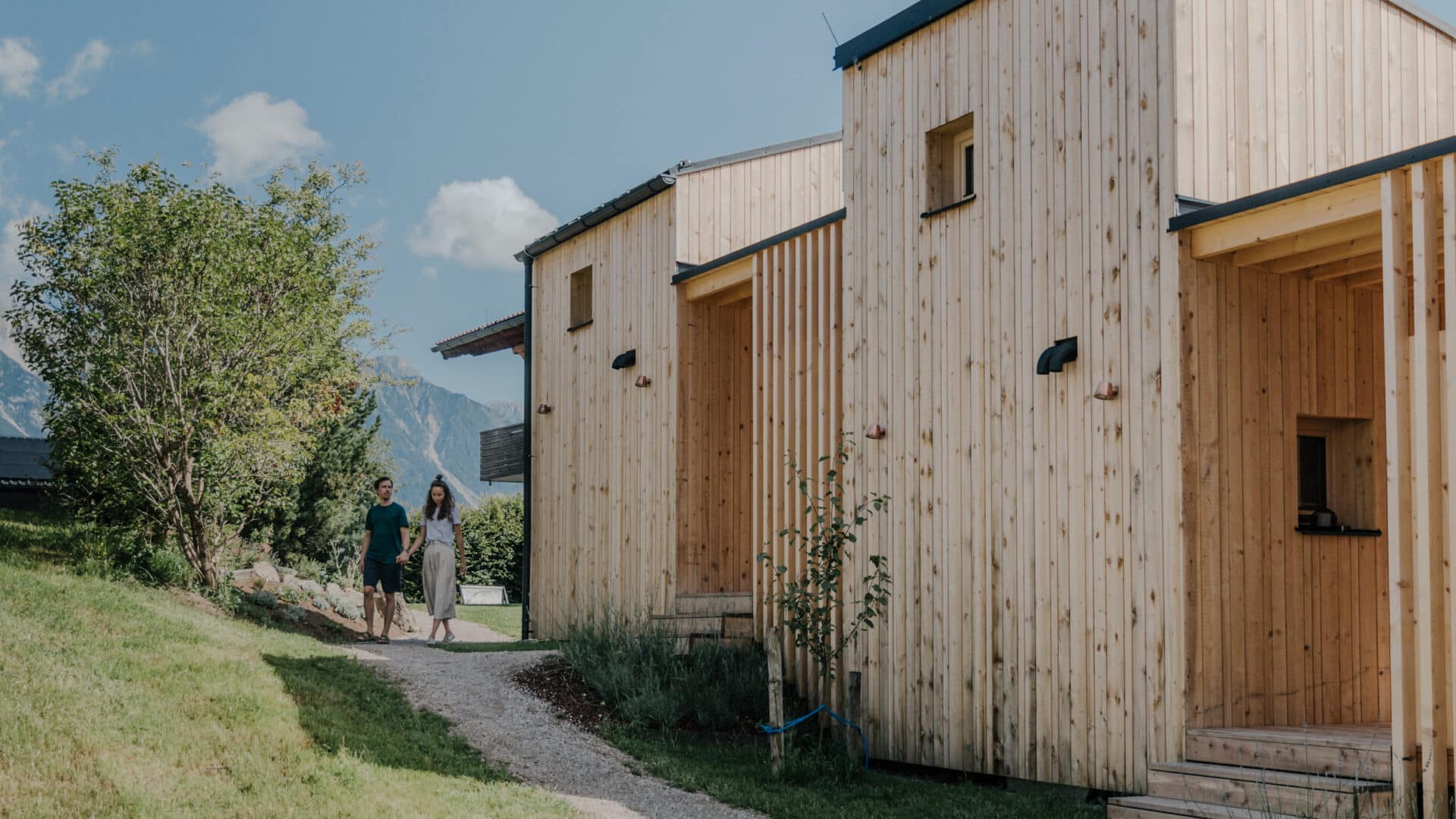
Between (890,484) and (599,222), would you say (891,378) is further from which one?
(599,222)

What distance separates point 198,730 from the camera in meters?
7.82

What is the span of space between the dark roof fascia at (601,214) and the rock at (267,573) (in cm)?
498

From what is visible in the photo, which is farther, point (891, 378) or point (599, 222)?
point (599, 222)

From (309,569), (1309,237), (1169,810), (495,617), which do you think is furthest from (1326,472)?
(309,569)

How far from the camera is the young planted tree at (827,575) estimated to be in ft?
31.0

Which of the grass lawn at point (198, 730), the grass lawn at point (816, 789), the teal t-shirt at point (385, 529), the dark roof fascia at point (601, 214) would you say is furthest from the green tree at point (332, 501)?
the grass lawn at point (816, 789)

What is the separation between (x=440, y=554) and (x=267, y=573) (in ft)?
11.4

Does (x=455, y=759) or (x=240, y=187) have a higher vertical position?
(x=240, y=187)

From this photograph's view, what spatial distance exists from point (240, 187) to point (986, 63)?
9037 mm

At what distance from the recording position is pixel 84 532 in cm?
1369

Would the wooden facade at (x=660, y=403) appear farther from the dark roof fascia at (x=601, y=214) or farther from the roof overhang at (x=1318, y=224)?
the roof overhang at (x=1318, y=224)

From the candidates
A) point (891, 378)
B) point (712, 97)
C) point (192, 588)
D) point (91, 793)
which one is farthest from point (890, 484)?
point (712, 97)

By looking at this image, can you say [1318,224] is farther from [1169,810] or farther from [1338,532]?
[1169,810]

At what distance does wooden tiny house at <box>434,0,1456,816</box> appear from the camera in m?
6.63
